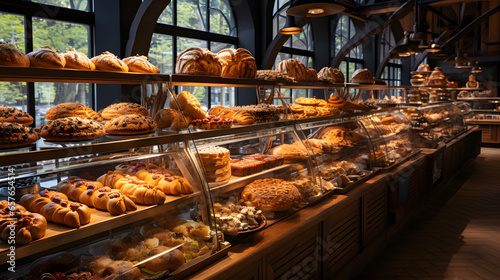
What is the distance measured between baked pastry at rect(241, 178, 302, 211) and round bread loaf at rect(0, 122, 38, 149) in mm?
1419

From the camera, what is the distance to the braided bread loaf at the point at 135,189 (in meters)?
1.83

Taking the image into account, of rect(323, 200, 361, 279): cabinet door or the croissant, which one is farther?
rect(323, 200, 361, 279): cabinet door

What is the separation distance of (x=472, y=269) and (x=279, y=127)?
2.29 m

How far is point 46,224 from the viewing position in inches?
58.4

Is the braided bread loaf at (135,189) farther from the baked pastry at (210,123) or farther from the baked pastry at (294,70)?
the baked pastry at (294,70)

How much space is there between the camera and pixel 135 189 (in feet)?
6.07

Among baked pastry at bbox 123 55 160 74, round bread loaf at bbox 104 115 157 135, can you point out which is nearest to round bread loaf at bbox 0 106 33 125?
round bread loaf at bbox 104 115 157 135

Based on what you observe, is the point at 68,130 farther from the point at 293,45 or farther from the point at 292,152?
the point at 293,45

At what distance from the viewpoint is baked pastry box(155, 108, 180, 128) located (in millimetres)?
2057

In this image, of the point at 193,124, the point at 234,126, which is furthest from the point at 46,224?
the point at 234,126

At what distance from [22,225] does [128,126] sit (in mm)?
635

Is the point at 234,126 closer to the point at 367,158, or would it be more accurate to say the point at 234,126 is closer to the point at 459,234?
the point at 367,158

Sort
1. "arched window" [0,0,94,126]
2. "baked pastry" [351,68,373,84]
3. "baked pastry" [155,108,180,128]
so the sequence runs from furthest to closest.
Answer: "baked pastry" [351,68,373,84]
"arched window" [0,0,94,126]
"baked pastry" [155,108,180,128]

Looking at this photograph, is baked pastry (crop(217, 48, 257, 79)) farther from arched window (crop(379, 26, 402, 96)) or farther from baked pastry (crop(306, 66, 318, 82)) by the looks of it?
arched window (crop(379, 26, 402, 96))
